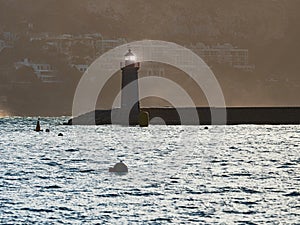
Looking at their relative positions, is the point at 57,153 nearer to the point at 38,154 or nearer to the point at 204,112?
the point at 38,154

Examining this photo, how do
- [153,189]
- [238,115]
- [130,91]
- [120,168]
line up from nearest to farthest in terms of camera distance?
[153,189], [120,168], [130,91], [238,115]

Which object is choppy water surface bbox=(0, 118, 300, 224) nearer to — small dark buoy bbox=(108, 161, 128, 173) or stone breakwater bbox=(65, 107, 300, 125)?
small dark buoy bbox=(108, 161, 128, 173)

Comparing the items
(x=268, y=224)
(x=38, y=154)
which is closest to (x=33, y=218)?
(x=268, y=224)

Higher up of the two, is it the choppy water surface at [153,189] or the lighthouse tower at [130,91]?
the lighthouse tower at [130,91]

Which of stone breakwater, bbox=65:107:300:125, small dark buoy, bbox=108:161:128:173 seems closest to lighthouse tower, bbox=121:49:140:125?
stone breakwater, bbox=65:107:300:125

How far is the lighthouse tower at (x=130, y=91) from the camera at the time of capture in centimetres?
13150

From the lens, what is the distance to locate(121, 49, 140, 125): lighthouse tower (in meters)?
132

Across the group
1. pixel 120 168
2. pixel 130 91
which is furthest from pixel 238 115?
pixel 120 168

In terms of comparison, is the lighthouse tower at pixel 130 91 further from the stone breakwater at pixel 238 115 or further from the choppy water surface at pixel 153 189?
the choppy water surface at pixel 153 189

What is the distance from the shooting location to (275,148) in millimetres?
82875

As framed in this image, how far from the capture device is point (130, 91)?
134000 millimetres

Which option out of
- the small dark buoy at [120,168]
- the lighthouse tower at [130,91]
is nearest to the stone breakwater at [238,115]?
the lighthouse tower at [130,91]

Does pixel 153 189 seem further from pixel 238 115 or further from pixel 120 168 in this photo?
pixel 238 115

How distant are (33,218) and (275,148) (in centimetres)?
5142
